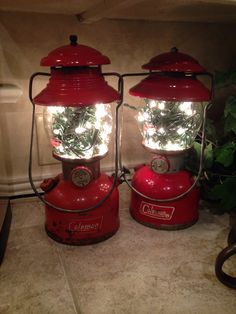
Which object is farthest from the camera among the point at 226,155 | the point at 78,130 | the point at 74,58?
the point at 226,155

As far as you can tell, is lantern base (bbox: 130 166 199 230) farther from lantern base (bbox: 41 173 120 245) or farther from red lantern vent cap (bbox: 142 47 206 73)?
red lantern vent cap (bbox: 142 47 206 73)

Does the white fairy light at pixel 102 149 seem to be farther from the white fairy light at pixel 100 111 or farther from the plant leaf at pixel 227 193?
the plant leaf at pixel 227 193

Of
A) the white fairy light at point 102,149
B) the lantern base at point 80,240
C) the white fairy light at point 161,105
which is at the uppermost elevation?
the white fairy light at point 161,105

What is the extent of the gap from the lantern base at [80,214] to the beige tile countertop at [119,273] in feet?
0.08

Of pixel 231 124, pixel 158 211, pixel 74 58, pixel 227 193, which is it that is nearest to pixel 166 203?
pixel 158 211

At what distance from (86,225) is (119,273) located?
0.45ft

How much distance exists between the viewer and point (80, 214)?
0.72 meters

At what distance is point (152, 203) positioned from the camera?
0.80 m

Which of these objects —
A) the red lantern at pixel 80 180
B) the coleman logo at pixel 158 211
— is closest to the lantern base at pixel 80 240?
the red lantern at pixel 80 180

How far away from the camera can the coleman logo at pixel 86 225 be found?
728 millimetres

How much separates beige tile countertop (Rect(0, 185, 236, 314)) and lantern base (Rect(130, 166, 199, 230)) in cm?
3

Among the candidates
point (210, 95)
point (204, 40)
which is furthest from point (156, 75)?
point (204, 40)

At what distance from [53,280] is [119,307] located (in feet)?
0.49

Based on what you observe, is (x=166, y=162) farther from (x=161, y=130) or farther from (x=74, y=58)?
(x=74, y=58)
